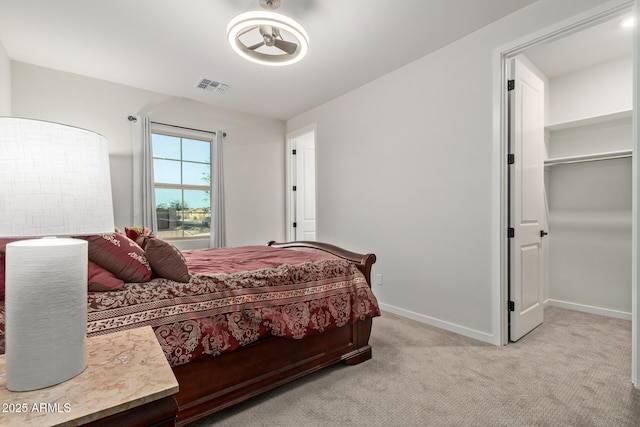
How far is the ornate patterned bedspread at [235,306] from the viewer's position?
1354 millimetres

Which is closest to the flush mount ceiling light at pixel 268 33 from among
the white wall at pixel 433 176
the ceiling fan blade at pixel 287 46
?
the ceiling fan blade at pixel 287 46

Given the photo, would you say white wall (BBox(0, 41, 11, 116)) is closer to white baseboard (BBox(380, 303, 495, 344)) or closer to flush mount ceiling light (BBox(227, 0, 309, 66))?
flush mount ceiling light (BBox(227, 0, 309, 66))

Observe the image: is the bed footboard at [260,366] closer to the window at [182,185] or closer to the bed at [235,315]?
the bed at [235,315]

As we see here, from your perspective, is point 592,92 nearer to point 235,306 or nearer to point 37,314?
point 235,306

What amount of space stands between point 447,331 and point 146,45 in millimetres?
3784

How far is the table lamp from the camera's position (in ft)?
2.21

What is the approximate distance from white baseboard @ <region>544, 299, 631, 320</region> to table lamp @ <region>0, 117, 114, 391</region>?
4.36 m

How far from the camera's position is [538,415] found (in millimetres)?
1630

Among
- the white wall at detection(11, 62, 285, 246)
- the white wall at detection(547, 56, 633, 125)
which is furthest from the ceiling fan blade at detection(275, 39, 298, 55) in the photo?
the white wall at detection(547, 56, 633, 125)

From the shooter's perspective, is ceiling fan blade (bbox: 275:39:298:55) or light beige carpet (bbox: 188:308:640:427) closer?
light beige carpet (bbox: 188:308:640:427)

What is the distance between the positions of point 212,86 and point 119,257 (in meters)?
2.88

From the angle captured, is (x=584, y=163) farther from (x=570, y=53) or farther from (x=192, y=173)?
(x=192, y=173)

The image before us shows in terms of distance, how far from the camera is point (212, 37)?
2670 mm

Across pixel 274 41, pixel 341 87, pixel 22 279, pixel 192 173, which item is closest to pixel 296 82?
pixel 341 87
